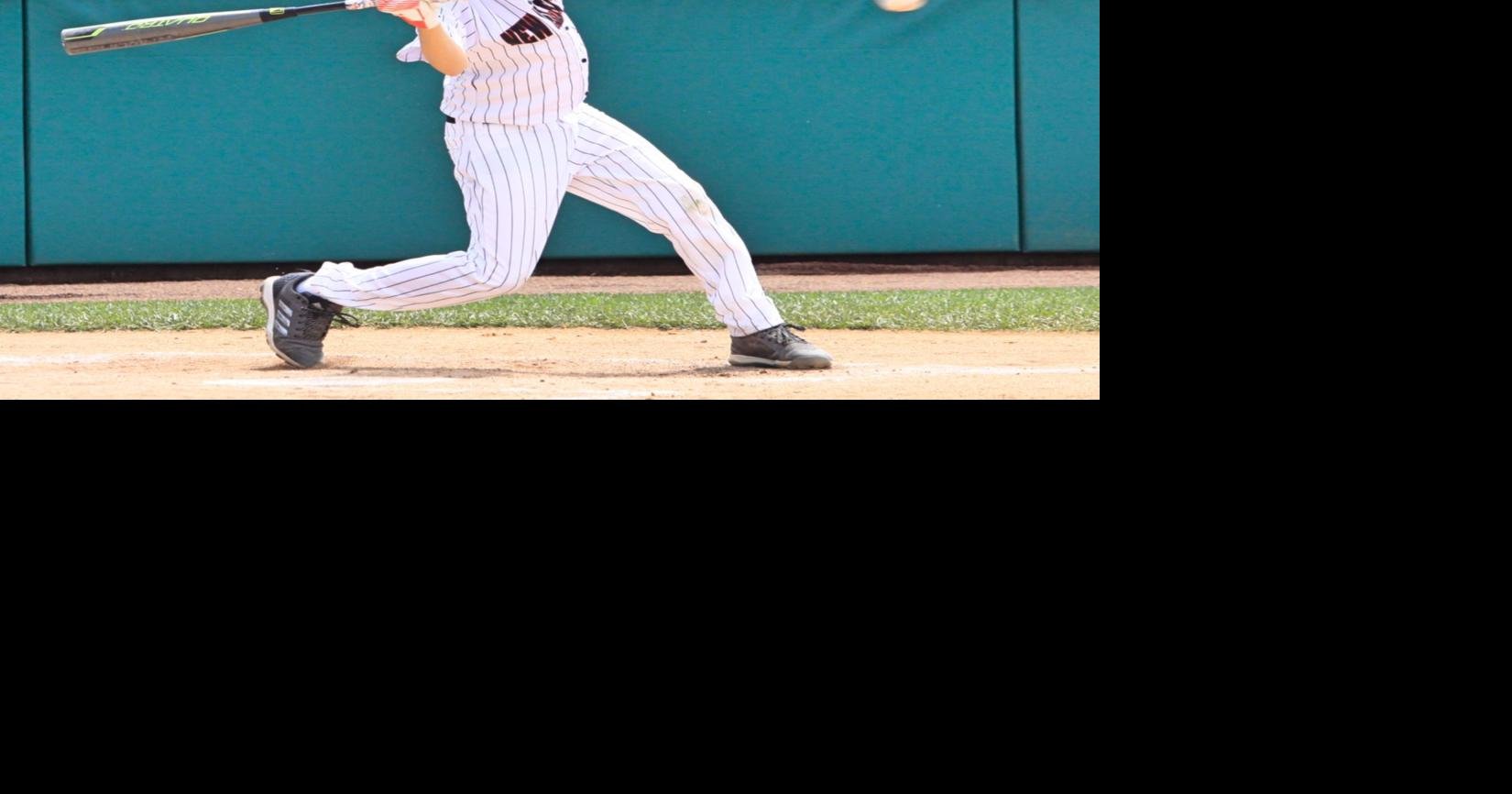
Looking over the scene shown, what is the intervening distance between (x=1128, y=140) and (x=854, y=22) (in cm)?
789

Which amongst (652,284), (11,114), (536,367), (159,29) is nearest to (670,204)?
(536,367)

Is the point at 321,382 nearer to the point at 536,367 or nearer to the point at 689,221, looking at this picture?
the point at 536,367

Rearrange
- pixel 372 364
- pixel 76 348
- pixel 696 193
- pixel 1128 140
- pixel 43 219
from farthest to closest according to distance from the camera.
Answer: pixel 43 219 → pixel 76 348 → pixel 372 364 → pixel 696 193 → pixel 1128 140

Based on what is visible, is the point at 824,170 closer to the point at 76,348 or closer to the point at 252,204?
the point at 252,204

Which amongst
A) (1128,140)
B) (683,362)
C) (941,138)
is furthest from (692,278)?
(1128,140)

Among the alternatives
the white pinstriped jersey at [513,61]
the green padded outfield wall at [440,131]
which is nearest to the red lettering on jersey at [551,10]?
the white pinstriped jersey at [513,61]

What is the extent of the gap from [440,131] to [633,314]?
3110 mm

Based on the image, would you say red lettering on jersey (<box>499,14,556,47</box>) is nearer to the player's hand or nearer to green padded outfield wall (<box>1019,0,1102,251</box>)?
the player's hand

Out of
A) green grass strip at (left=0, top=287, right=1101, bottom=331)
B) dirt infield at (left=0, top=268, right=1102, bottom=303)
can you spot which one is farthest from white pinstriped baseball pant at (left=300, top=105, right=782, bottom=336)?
dirt infield at (left=0, top=268, right=1102, bottom=303)

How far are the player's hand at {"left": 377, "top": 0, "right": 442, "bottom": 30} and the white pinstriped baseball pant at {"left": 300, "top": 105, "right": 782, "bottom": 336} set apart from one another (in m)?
0.43

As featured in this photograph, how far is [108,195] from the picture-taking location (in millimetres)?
9805

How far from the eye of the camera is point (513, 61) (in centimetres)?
480

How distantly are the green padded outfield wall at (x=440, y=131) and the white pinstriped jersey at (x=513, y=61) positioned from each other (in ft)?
16.6

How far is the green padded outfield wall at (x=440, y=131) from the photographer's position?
383 inches
